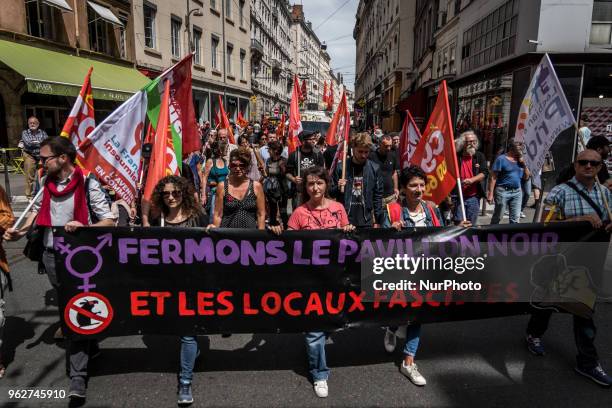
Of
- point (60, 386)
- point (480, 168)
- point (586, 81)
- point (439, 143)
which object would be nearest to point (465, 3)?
point (586, 81)

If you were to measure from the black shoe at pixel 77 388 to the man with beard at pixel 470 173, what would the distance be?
4.97 meters

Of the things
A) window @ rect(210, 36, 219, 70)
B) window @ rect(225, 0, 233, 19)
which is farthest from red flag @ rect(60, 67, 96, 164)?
window @ rect(225, 0, 233, 19)

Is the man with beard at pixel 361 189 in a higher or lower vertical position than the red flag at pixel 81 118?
lower

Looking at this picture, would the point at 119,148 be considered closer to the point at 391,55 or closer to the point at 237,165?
the point at 237,165

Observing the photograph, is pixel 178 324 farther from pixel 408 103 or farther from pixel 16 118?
pixel 408 103

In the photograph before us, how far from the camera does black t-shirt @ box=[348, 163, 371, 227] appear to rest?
5.08 meters

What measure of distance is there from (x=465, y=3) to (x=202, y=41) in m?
17.4

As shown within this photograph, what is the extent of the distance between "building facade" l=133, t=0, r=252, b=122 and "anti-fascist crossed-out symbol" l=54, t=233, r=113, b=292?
21.7 m

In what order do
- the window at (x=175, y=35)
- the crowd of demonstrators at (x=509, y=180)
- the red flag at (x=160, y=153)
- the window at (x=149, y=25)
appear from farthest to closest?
1. the window at (x=175, y=35)
2. the window at (x=149, y=25)
3. the crowd of demonstrators at (x=509, y=180)
4. the red flag at (x=160, y=153)

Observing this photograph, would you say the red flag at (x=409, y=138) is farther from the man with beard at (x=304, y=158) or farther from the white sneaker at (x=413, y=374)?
the white sneaker at (x=413, y=374)

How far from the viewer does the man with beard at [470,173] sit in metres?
6.13

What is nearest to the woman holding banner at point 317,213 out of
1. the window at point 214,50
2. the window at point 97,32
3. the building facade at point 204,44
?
the window at point 97,32

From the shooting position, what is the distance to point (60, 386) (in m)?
3.26

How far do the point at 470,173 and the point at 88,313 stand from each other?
17.0 feet
